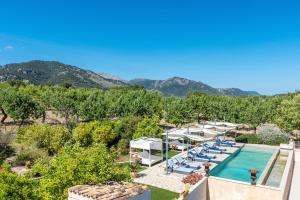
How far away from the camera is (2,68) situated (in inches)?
5728

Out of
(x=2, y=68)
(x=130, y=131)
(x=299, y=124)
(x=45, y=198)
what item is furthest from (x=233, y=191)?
(x=2, y=68)

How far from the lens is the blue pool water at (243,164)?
780 inches

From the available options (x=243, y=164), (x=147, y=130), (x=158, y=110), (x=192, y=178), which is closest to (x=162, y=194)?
(x=192, y=178)

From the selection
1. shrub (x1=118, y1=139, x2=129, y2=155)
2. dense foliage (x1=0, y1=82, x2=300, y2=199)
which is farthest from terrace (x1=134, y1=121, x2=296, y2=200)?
shrub (x1=118, y1=139, x2=129, y2=155)

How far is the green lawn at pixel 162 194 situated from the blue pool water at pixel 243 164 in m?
5.09

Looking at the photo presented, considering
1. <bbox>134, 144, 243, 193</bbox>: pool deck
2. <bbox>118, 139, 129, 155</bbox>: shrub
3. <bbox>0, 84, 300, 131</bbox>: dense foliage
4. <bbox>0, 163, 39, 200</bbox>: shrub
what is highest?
<bbox>0, 84, 300, 131</bbox>: dense foliage

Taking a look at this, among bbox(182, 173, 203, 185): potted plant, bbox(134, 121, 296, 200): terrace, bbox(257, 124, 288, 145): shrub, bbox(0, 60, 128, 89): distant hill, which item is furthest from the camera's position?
bbox(0, 60, 128, 89): distant hill

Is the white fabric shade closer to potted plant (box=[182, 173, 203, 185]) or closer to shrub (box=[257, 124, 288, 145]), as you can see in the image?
potted plant (box=[182, 173, 203, 185])

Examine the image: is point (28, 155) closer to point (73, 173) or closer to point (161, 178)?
point (161, 178)

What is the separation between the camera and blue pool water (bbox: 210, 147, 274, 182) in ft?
65.0

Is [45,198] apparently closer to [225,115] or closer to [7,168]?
[7,168]

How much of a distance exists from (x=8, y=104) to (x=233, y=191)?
29714 millimetres

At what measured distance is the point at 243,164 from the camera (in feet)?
74.1

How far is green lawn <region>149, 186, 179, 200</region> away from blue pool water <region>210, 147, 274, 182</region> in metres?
5.09
